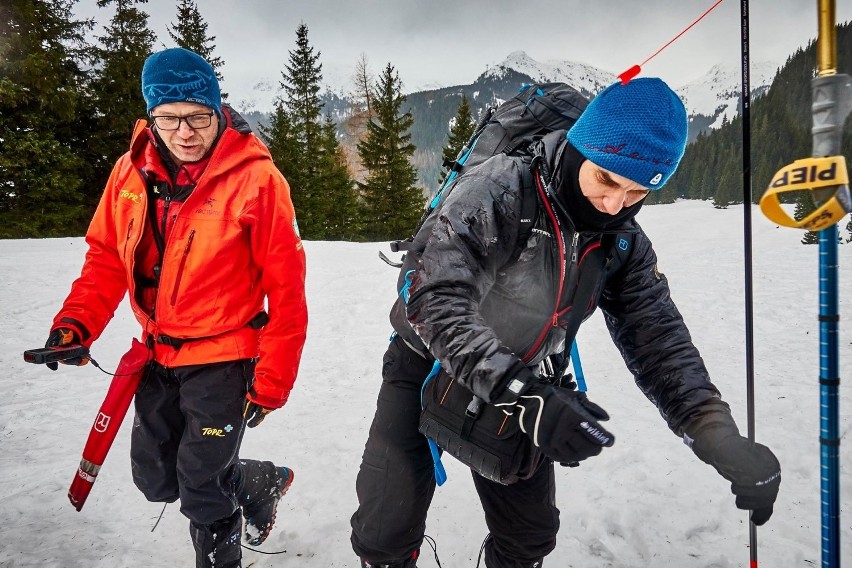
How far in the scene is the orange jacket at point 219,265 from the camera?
2.42 m

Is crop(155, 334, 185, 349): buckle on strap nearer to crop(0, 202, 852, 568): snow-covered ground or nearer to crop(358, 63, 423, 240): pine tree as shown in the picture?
crop(0, 202, 852, 568): snow-covered ground

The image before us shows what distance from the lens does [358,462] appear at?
397 centimetres

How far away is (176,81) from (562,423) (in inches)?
98.2

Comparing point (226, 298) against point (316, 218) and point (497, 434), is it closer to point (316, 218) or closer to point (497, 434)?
point (497, 434)

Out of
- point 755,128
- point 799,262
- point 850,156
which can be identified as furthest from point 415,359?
point 755,128

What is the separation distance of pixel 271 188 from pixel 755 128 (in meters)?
74.0

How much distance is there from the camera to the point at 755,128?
195ft

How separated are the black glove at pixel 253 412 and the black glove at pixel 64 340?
0.89 m

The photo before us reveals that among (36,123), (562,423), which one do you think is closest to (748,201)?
(562,423)

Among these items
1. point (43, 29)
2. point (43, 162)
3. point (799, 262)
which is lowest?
point (799, 262)

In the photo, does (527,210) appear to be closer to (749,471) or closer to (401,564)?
(749,471)

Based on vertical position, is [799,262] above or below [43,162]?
below

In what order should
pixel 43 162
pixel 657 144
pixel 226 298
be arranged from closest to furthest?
pixel 657 144 < pixel 226 298 < pixel 43 162

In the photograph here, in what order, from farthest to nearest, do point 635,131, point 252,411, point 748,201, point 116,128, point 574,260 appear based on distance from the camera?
point 116,128
point 252,411
point 748,201
point 574,260
point 635,131
